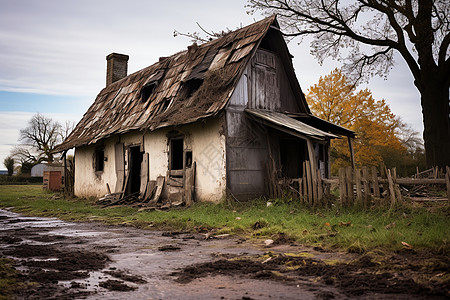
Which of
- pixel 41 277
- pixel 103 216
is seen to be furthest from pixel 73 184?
pixel 41 277

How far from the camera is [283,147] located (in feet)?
44.1

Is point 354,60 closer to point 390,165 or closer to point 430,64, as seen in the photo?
point 430,64

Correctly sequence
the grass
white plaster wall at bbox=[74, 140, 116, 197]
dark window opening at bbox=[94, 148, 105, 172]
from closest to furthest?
the grass
white plaster wall at bbox=[74, 140, 116, 197]
dark window opening at bbox=[94, 148, 105, 172]

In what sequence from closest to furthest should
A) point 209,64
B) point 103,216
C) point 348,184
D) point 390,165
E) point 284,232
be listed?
1. point 284,232
2. point 348,184
3. point 103,216
4. point 209,64
5. point 390,165

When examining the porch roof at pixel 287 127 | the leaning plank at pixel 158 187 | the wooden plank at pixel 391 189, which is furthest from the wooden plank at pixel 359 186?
the leaning plank at pixel 158 187

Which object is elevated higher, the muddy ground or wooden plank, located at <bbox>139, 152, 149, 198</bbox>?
wooden plank, located at <bbox>139, 152, 149, 198</bbox>

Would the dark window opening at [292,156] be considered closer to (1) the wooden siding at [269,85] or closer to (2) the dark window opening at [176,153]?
(1) the wooden siding at [269,85]

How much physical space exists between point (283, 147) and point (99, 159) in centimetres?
984

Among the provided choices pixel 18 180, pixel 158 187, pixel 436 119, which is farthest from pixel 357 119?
pixel 18 180

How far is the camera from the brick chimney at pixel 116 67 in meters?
23.3

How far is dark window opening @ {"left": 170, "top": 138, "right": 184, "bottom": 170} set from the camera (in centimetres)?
1353

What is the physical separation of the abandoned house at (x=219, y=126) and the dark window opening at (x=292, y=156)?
35 millimetres

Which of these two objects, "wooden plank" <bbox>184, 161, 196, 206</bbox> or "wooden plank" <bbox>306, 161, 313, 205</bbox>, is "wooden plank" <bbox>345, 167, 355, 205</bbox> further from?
"wooden plank" <bbox>184, 161, 196, 206</bbox>

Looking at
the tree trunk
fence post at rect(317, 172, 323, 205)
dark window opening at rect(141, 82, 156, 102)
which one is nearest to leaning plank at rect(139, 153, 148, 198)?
dark window opening at rect(141, 82, 156, 102)
